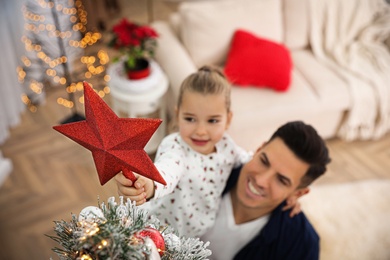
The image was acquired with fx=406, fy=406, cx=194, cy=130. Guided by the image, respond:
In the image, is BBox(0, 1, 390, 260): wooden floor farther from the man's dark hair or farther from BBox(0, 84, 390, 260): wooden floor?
the man's dark hair

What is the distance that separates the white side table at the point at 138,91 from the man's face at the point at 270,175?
128 cm

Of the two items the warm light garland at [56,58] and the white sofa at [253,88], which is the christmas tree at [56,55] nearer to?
the warm light garland at [56,58]

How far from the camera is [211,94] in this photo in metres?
1.20

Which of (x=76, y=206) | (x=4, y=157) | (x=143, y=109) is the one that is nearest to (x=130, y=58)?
(x=143, y=109)

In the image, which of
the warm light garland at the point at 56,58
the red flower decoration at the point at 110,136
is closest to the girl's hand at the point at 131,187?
the red flower decoration at the point at 110,136

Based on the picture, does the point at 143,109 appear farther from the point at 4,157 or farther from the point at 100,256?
the point at 100,256

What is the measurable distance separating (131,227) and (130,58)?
1.89 metres

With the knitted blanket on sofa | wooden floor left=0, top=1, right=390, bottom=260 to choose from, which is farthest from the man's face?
the knitted blanket on sofa

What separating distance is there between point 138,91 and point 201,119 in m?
1.31

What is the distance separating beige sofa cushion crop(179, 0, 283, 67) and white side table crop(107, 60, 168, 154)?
339mm

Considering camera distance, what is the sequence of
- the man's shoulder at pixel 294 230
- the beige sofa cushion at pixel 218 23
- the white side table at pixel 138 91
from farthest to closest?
the beige sofa cushion at pixel 218 23, the white side table at pixel 138 91, the man's shoulder at pixel 294 230

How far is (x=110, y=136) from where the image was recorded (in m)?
0.69

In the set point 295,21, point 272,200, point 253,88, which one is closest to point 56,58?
point 253,88

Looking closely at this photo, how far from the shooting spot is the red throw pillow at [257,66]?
8.57 ft
